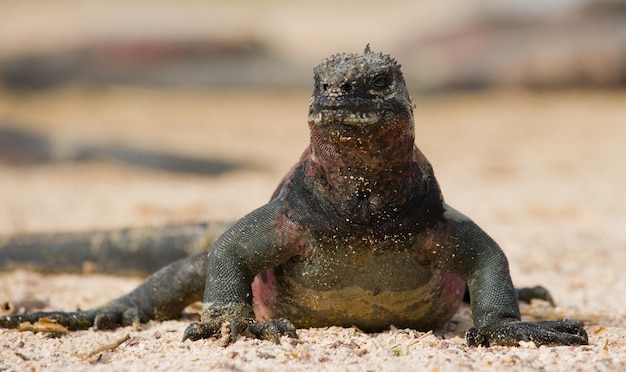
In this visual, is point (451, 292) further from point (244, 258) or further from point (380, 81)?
point (380, 81)

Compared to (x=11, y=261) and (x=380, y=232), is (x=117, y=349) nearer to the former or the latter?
(x=380, y=232)

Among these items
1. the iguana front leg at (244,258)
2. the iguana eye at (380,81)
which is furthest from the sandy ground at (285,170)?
the iguana eye at (380,81)

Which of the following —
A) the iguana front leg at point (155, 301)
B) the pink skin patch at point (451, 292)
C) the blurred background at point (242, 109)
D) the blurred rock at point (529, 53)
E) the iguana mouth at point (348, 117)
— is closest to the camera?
the iguana mouth at point (348, 117)

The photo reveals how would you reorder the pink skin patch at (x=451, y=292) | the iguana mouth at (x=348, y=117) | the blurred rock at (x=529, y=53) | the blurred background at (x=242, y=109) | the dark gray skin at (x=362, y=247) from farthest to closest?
the blurred rock at (x=529, y=53), the blurred background at (x=242, y=109), the pink skin patch at (x=451, y=292), the dark gray skin at (x=362, y=247), the iguana mouth at (x=348, y=117)

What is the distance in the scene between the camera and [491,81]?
17562mm

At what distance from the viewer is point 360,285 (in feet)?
14.1

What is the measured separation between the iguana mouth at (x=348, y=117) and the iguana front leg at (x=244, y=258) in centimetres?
62

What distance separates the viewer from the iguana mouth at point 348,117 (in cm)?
384

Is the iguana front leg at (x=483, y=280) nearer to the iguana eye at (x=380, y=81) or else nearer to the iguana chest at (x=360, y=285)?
the iguana chest at (x=360, y=285)

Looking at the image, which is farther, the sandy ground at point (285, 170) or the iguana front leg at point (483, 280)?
the iguana front leg at point (483, 280)

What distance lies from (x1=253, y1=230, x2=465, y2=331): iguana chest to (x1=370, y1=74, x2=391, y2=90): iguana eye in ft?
2.21

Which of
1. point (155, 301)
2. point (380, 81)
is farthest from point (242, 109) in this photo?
point (380, 81)

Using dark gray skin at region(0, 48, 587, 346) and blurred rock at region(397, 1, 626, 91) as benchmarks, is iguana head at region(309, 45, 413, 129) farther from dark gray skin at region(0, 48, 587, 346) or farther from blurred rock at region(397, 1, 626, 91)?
blurred rock at region(397, 1, 626, 91)

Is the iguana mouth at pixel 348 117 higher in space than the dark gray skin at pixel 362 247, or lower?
higher
